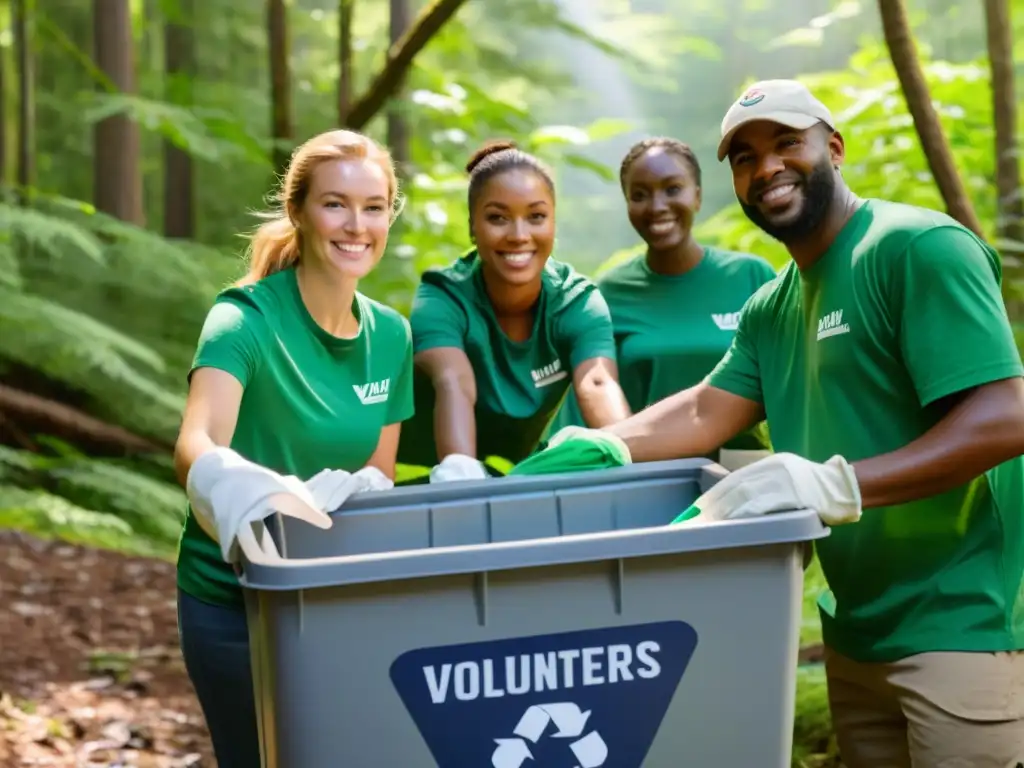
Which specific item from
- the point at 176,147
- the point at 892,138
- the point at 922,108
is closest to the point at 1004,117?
the point at 892,138

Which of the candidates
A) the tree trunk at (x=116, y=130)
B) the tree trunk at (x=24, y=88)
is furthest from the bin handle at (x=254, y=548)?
the tree trunk at (x=24, y=88)

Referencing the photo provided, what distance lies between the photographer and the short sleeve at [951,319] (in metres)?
1.99

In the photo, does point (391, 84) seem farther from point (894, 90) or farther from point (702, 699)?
point (702, 699)

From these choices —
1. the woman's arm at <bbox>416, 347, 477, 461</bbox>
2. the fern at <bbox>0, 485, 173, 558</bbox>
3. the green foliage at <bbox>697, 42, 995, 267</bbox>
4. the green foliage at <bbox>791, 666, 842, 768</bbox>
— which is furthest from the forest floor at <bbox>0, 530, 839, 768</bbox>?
the green foliage at <bbox>697, 42, 995, 267</bbox>

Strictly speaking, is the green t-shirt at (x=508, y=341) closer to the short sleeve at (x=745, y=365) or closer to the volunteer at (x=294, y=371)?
the volunteer at (x=294, y=371)

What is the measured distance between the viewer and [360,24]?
12766 mm

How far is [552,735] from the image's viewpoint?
5.93 ft

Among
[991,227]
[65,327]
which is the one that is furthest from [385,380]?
[991,227]

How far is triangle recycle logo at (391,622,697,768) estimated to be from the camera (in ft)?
5.80

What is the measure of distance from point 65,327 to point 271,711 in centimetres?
569

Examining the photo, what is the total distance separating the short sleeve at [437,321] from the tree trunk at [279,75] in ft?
10.9

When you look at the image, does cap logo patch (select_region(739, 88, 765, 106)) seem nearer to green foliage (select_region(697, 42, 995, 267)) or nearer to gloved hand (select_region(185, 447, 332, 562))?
gloved hand (select_region(185, 447, 332, 562))

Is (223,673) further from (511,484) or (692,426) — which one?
(692,426)

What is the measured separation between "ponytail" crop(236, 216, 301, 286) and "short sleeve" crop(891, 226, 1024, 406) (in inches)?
53.2
